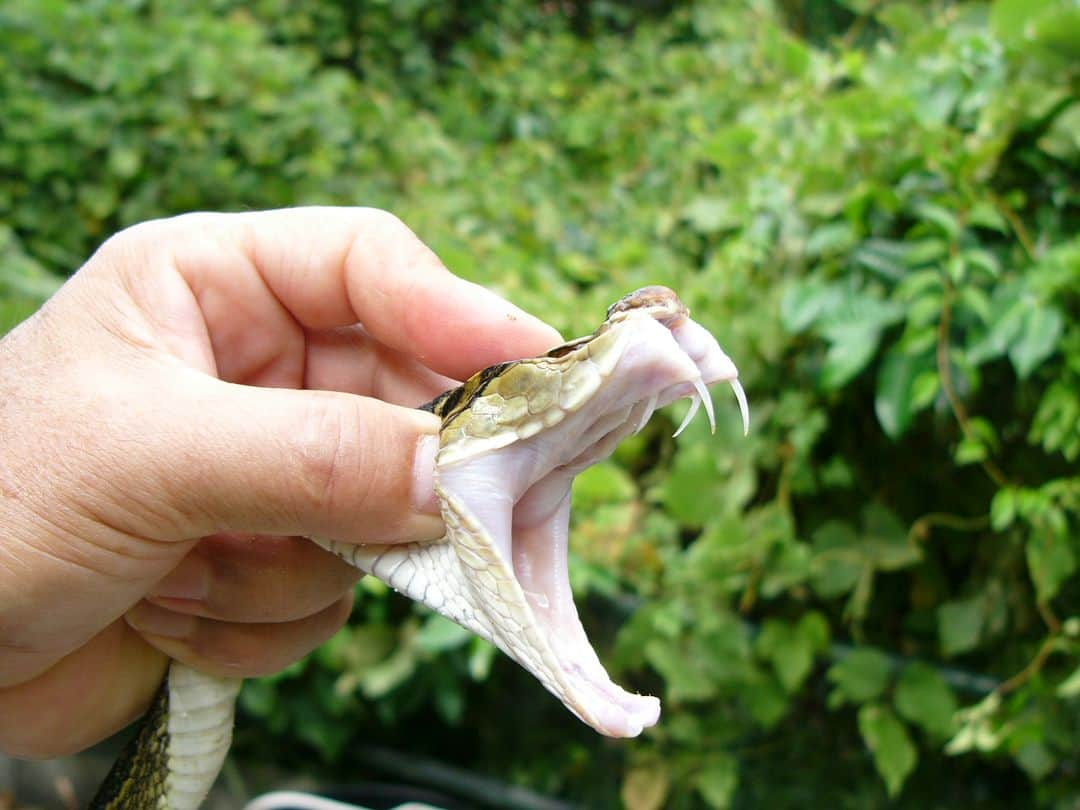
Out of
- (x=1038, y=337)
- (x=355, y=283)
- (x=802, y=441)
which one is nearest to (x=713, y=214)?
(x=802, y=441)

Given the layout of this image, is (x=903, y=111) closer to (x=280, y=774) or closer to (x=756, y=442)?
(x=756, y=442)

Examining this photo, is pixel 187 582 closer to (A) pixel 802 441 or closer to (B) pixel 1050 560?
(A) pixel 802 441

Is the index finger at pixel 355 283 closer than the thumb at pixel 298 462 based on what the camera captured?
No

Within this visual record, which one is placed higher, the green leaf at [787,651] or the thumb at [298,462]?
the thumb at [298,462]

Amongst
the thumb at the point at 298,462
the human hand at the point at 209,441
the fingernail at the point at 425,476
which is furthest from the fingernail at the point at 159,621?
the fingernail at the point at 425,476

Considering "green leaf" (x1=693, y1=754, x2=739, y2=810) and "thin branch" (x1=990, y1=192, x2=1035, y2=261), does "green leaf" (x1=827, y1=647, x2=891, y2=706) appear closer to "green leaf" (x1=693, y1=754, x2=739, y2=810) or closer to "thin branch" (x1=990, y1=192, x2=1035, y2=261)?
"green leaf" (x1=693, y1=754, x2=739, y2=810)

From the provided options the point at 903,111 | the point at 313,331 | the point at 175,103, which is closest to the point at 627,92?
the point at 175,103

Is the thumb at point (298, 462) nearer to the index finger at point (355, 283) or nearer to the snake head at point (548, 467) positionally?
the snake head at point (548, 467)
